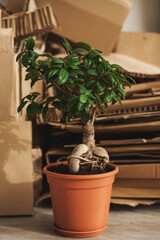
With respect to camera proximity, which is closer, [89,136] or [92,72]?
[92,72]

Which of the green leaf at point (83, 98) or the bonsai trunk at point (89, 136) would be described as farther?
the bonsai trunk at point (89, 136)

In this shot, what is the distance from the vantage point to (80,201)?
0.93 m

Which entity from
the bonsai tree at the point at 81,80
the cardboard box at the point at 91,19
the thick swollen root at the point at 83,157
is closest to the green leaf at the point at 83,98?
the bonsai tree at the point at 81,80

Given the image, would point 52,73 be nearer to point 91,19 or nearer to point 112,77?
point 112,77

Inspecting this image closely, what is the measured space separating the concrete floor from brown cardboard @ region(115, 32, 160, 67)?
1.06m

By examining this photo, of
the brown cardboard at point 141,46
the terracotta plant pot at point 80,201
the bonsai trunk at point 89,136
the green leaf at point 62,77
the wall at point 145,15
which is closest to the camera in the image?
the green leaf at point 62,77

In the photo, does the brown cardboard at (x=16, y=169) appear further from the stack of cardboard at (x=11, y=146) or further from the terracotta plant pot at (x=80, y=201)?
the terracotta plant pot at (x=80, y=201)

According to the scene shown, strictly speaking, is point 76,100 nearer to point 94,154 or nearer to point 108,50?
point 94,154

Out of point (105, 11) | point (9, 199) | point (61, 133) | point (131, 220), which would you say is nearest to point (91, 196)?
point (131, 220)

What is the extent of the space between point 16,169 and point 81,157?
1.13 feet

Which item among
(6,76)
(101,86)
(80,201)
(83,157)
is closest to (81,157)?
(83,157)

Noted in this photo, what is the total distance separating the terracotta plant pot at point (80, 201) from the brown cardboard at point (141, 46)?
3.70 feet

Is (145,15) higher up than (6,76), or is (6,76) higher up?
(145,15)

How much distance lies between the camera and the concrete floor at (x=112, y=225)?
0.95 m
